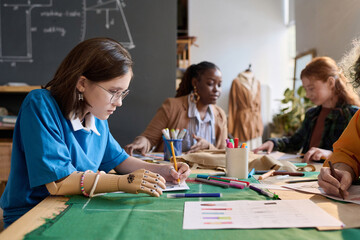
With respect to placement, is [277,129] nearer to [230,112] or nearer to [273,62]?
[230,112]

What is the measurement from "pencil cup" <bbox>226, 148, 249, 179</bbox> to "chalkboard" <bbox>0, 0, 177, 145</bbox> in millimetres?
2181

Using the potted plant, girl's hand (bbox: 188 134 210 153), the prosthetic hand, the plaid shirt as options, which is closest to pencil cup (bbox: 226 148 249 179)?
the prosthetic hand

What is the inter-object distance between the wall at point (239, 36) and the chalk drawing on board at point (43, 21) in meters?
2.63

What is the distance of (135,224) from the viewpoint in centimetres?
83

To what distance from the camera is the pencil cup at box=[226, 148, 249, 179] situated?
142 cm

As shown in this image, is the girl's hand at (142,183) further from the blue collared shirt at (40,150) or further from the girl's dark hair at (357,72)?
the girl's dark hair at (357,72)

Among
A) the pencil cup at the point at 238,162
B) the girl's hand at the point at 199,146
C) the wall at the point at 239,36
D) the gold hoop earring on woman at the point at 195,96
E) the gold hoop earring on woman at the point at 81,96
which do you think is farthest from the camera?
the wall at the point at 239,36

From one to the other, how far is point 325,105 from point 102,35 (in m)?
2.21

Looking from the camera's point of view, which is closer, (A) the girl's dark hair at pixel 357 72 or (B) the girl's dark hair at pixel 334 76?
(A) the girl's dark hair at pixel 357 72

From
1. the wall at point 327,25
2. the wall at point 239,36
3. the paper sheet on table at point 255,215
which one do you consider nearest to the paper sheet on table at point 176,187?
the paper sheet on table at point 255,215

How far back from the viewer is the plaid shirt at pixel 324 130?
7.62 ft

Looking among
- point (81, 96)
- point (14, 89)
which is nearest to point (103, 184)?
point (81, 96)

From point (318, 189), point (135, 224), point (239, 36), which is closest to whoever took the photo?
point (135, 224)

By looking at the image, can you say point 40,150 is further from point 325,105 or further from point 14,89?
point 14,89
